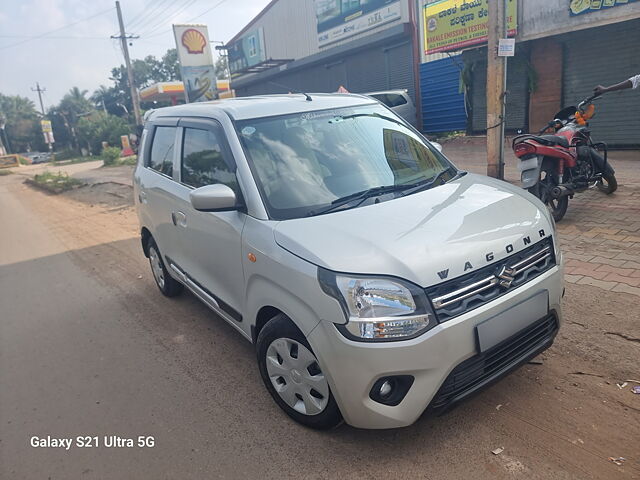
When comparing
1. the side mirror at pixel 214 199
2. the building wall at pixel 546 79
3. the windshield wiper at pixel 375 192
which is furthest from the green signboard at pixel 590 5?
the side mirror at pixel 214 199

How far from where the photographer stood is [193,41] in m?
22.1

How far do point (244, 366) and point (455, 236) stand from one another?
193 cm

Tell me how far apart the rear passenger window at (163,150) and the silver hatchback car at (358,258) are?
0.41m

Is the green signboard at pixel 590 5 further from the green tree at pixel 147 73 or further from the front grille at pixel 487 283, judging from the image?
the green tree at pixel 147 73

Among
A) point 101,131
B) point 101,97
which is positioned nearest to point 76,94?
point 101,97

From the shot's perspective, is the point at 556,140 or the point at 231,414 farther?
the point at 556,140

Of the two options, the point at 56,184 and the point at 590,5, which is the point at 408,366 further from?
the point at 56,184

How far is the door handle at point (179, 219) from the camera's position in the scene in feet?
12.6

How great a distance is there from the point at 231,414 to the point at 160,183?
228 cm

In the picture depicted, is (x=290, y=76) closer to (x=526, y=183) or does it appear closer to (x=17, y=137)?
(x=526, y=183)

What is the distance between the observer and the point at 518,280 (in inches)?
101

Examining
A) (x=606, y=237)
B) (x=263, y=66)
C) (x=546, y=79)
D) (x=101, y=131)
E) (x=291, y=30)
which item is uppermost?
(x=291, y=30)

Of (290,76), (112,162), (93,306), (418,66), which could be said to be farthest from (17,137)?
(93,306)

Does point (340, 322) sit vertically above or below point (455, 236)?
below
